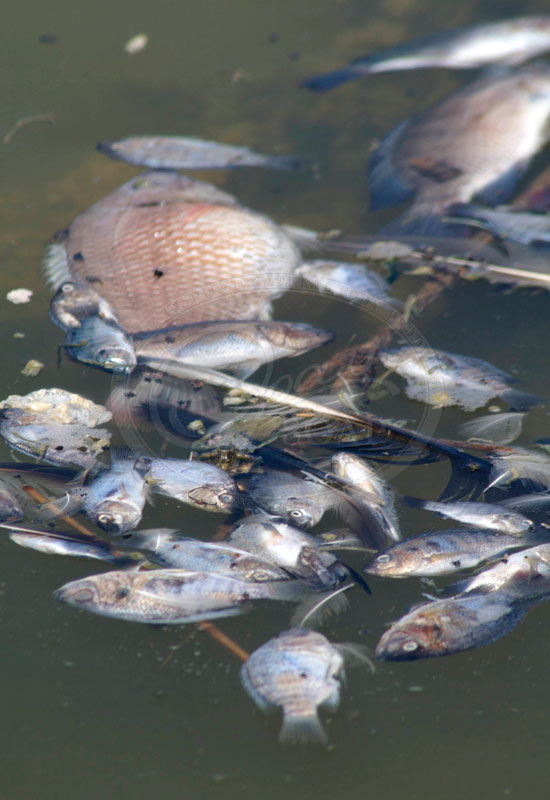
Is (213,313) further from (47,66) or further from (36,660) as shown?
(47,66)

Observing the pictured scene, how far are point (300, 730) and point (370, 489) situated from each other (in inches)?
37.4

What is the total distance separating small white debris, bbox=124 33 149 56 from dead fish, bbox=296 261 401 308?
9.83ft

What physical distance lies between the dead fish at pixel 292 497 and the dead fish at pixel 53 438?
0.70 metres

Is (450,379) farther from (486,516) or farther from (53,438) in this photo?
(53,438)

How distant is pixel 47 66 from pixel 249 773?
5.32 m

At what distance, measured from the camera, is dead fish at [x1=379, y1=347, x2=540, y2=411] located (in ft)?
10.6

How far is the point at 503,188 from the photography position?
14.5 ft

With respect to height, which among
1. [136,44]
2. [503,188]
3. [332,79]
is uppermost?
[136,44]

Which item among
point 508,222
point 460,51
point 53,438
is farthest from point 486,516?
point 460,51

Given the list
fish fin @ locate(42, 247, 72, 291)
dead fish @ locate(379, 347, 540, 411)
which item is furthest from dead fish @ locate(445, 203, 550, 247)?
fish fin @ locate(42, 247, 72, 291)

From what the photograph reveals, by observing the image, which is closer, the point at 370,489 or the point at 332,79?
the point at 370,489

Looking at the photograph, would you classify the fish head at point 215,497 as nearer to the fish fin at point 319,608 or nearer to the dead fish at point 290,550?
the dead fish at point 290,550

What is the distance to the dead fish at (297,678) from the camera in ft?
7.23

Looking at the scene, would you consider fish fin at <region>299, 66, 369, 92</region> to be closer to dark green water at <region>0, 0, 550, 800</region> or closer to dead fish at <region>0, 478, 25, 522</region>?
dark green water at <region>0, 0, 550, 800</region>
